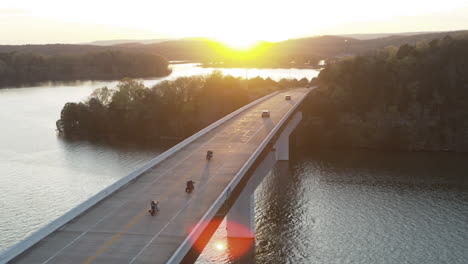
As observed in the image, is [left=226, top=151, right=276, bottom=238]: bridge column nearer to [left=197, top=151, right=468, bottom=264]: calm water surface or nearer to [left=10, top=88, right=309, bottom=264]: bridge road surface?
[left=197, top=151, right=468, bottom=264]: calm water surface

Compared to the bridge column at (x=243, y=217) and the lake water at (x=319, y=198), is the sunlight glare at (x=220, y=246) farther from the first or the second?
the bridge column at (x=243, y=217)

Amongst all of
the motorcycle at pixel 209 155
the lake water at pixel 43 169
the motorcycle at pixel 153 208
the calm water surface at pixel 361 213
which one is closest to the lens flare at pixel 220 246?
the calm water surface at pixel 361 213

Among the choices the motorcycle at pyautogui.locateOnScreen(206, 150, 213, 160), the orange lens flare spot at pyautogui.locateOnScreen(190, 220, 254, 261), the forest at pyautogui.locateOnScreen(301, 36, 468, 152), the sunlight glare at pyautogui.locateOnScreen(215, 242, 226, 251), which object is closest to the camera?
the orange lens flare spot at pyautogui.locateOnScreen(190, 220, 254, 261)

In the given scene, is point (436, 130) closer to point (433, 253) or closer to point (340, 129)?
point (340, 129)

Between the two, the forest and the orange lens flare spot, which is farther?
the forest

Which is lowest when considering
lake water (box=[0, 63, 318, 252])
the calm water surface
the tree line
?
the calm water surface

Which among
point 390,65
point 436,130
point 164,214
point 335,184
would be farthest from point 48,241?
point 390,65

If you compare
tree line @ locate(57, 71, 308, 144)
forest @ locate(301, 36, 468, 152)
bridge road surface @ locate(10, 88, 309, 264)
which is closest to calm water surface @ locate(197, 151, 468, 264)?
bridge road surface @ locate(10, 88, 309, 264)
